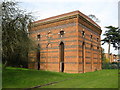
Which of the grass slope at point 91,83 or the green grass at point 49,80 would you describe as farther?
the green grass at point 49,80

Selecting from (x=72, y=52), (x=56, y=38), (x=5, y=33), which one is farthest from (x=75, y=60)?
(x=5, y=33)

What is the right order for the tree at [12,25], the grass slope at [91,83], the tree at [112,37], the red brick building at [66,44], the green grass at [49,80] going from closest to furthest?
1. the grass slope at [91,83]
2. the green grass at [49,80]
3. the tree at [12,25]
4. the red brick building at [66,44]
5. the tree at [112,37]

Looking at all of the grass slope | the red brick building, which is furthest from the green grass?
the red brick building

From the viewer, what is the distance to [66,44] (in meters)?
22.7

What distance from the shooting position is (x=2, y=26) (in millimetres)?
13406

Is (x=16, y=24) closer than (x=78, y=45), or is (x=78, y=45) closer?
(x=16, y=24)

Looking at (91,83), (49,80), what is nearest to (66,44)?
(49,80)

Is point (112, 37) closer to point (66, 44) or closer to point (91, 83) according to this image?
point (66, 44)

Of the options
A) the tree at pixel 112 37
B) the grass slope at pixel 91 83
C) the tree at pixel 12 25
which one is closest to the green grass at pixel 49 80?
the grass slope at pixel 91 83

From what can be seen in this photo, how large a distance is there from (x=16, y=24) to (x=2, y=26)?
1744 mm

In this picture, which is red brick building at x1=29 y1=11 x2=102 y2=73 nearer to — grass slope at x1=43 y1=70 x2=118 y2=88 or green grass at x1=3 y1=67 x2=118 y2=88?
green grass at x1=3 y1=67 x2=118 y2=88

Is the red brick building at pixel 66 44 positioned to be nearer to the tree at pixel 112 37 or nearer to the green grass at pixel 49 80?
the green grass at pixel 49 80

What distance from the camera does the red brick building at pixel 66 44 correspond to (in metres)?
21.9

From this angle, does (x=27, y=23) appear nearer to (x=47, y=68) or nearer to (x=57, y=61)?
(x=57, y=61)
